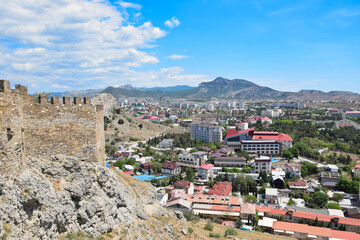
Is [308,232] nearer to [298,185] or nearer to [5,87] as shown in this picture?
[298,185]

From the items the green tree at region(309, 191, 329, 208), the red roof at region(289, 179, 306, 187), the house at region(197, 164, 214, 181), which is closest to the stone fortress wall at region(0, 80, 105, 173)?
the green tree at region(309, 191, 329, 208)

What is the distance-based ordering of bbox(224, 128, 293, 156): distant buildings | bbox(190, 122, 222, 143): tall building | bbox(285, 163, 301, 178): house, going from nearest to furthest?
bbox(285, 163, 301, 178): house → bbox(224, 128, 293, 156): distant buildings → bbox(190, 122, 222, 143): tall building

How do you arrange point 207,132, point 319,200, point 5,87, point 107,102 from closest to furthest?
1. point 5,87
2. point 319,200
3. point 207,132
4. point 107,102

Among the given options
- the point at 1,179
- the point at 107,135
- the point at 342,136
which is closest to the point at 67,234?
the point at 1,179

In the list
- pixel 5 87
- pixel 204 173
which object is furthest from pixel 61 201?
pixel 204 173

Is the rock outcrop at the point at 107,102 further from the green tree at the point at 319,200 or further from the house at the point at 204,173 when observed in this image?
the green tree at the point at 319,200

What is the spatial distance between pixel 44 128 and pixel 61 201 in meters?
2.58

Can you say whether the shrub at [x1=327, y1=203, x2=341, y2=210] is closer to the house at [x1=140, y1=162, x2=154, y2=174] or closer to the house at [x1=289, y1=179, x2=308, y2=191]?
the house at [x1=289, y1=179, x2=308, y2=191]

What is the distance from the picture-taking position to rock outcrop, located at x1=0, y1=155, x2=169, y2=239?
7.36 metres

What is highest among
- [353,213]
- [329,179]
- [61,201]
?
[61,201]

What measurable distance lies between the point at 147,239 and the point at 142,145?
5689 centimetres

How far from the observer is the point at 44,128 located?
30.8 ft

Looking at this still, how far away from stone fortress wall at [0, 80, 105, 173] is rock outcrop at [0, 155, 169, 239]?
389 mm

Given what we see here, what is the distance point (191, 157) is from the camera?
52156mm
